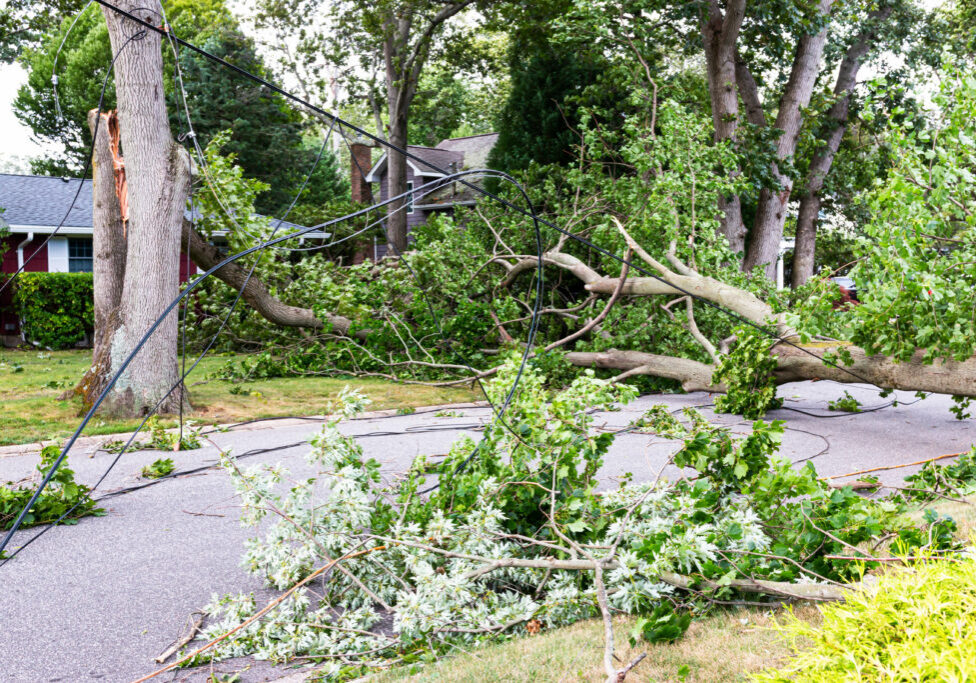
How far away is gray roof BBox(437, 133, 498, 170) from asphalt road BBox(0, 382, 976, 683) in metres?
26.3

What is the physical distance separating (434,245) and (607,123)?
4864 millimetres

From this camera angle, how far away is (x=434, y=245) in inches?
475

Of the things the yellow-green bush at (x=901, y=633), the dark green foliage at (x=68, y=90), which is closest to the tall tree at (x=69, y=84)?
the dark green foliage at (x=68, y=90)

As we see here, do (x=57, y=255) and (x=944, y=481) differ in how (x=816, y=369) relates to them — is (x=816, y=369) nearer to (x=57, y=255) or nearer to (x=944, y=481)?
(x=944, y=481)

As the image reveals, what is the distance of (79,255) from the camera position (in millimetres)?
20484

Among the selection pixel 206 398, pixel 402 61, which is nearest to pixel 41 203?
pixel 402 61

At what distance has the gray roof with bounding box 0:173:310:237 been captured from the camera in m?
19.5

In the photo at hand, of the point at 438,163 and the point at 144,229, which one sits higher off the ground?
the point at 438,163

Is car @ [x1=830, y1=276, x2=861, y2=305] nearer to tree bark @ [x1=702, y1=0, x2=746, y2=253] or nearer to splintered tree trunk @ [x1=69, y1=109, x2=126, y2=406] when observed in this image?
tree bark @ [x1=702, y1=0, x2=746, y2=253]

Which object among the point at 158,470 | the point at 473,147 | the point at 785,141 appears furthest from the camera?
the point at 473,147

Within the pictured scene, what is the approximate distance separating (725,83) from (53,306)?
14628 mm

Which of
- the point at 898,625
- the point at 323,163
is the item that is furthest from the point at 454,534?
the point at 323,163

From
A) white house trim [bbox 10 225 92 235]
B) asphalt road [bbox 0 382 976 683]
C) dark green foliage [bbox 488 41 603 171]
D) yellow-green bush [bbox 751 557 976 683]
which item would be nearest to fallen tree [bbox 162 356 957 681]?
asphalt road [bbox 0 382 976 683]

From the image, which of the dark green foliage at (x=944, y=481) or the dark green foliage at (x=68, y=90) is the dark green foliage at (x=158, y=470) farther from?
the dark green foliage at (x=68, y=90)
